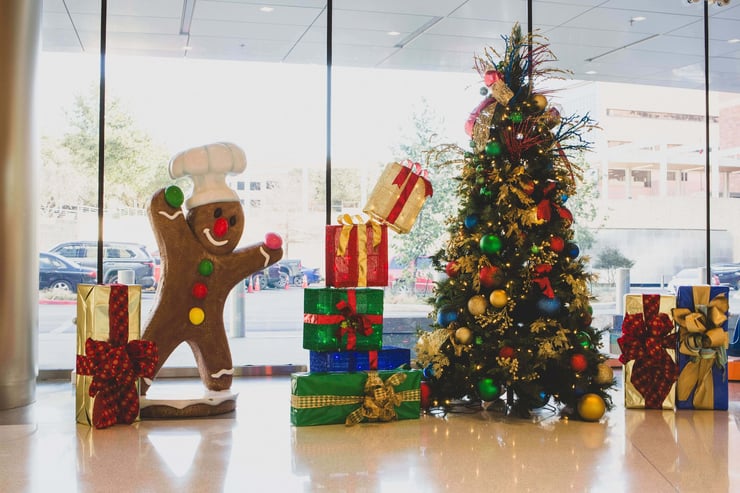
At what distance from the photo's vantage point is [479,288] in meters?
4.92

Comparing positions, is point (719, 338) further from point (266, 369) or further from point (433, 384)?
point (266, 369)

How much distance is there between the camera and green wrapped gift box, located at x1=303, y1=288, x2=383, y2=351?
481cm

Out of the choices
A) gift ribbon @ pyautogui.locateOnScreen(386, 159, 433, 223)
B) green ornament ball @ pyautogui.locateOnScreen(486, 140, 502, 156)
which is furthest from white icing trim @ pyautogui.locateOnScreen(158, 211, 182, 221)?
green ornament ball @ pyautogui.locateOnScreen(486, 140, 502, 156)

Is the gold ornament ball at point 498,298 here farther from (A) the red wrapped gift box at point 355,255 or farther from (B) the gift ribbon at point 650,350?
(B) the gift ribbon at point 650,350

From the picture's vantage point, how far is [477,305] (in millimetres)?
4867

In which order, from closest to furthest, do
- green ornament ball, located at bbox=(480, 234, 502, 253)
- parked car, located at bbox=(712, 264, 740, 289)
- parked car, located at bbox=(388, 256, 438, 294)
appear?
1. green ornament ball, located at bbox=(480, 234, 502, 253)
2. parked car, located at bbox=(388, 256, 438, 294)
3. parked car, located at bbox=(712, 264, 740, 289)

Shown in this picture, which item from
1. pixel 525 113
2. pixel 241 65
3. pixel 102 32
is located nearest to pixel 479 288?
pixel 525 113

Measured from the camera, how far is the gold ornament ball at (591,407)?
15.7ft

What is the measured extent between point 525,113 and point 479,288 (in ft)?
3.90

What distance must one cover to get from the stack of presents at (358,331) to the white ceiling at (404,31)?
1994 millimetres

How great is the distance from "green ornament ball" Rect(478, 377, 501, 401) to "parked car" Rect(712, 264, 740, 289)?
392 cm

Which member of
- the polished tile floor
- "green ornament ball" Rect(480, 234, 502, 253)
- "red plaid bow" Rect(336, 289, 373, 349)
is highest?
"green ornament ball" Rect(480, 234, 502, 253)

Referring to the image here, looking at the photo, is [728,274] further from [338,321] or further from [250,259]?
[250,259]

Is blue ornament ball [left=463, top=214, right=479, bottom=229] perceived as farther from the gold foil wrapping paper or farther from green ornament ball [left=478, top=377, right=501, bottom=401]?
the gold foil wrapping paper
